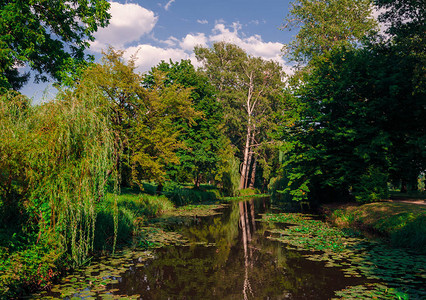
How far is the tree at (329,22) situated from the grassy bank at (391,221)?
71.5 ft

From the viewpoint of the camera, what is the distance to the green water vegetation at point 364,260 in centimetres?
650

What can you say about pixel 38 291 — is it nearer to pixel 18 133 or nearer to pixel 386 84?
pixel 18 133

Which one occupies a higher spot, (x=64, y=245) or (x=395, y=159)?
(x=395, y=159)

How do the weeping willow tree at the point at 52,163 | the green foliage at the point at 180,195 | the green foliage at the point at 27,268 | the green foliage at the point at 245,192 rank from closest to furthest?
the green foliage at the point at 27,268, the weeping willow tree at the point at 52,163, the green foliage at the point at 180,195, the green foliage at the point at 245,192

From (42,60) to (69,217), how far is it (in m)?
14.0

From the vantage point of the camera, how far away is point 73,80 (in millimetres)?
16562

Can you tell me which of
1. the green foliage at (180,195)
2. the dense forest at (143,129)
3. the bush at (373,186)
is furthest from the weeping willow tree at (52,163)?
the green foliage at (180,195)

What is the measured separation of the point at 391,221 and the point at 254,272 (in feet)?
24.3

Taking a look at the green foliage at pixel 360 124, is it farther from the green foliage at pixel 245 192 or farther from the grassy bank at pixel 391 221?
the green foliage at pixel 245 192

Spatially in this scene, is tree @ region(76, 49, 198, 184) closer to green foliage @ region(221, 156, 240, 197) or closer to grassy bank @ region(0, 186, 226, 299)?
grassy bank @ region(0, 186, 226, 299)

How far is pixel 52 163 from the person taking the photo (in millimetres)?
6562

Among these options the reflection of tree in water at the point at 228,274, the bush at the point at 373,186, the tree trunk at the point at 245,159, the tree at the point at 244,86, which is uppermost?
the tree at the point at 244,86

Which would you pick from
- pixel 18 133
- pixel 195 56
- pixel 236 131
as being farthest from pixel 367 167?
pixel 195 56

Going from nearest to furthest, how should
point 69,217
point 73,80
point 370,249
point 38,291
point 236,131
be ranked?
point 38,291 → point 69,217 → point 370,249 → point 73,80 → point 236,131
